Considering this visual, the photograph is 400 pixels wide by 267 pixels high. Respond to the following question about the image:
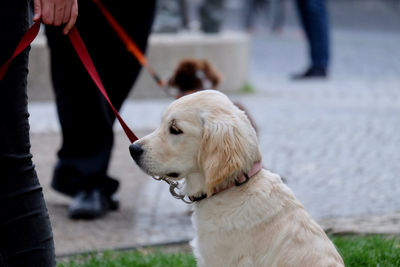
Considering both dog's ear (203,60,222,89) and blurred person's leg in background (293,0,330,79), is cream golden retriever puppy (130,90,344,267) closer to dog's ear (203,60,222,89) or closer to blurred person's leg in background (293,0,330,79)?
dog's ear (203,60,222,89)

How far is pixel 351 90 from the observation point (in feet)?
33.7

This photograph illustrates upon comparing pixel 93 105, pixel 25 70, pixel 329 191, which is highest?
pixel 25 70

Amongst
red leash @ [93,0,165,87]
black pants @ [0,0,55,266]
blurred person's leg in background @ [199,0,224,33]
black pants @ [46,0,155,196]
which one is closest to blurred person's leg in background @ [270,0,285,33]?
blurred person's leg in background @ [199,0,224,33]

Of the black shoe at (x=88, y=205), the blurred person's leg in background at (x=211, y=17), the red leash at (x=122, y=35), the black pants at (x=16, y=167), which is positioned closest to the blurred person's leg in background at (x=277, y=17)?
the blurred person's leg in background at (x=211, y=17)

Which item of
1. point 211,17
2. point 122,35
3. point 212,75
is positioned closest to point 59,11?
point 122,35

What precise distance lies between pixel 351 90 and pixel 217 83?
542 cm

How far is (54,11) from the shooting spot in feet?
8.76

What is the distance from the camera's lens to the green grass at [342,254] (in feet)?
11.9

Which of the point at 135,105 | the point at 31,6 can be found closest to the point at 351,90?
the point at 135,105

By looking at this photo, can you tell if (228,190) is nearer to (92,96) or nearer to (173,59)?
(92,96)

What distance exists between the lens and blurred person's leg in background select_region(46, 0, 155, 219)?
15.7 feet

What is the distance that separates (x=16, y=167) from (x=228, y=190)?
76 centimetres

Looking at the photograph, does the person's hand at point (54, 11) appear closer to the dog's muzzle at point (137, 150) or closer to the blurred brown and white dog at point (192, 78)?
the dog's muzzle at point (137, 150)

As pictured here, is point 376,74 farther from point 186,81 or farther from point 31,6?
point 31,6
